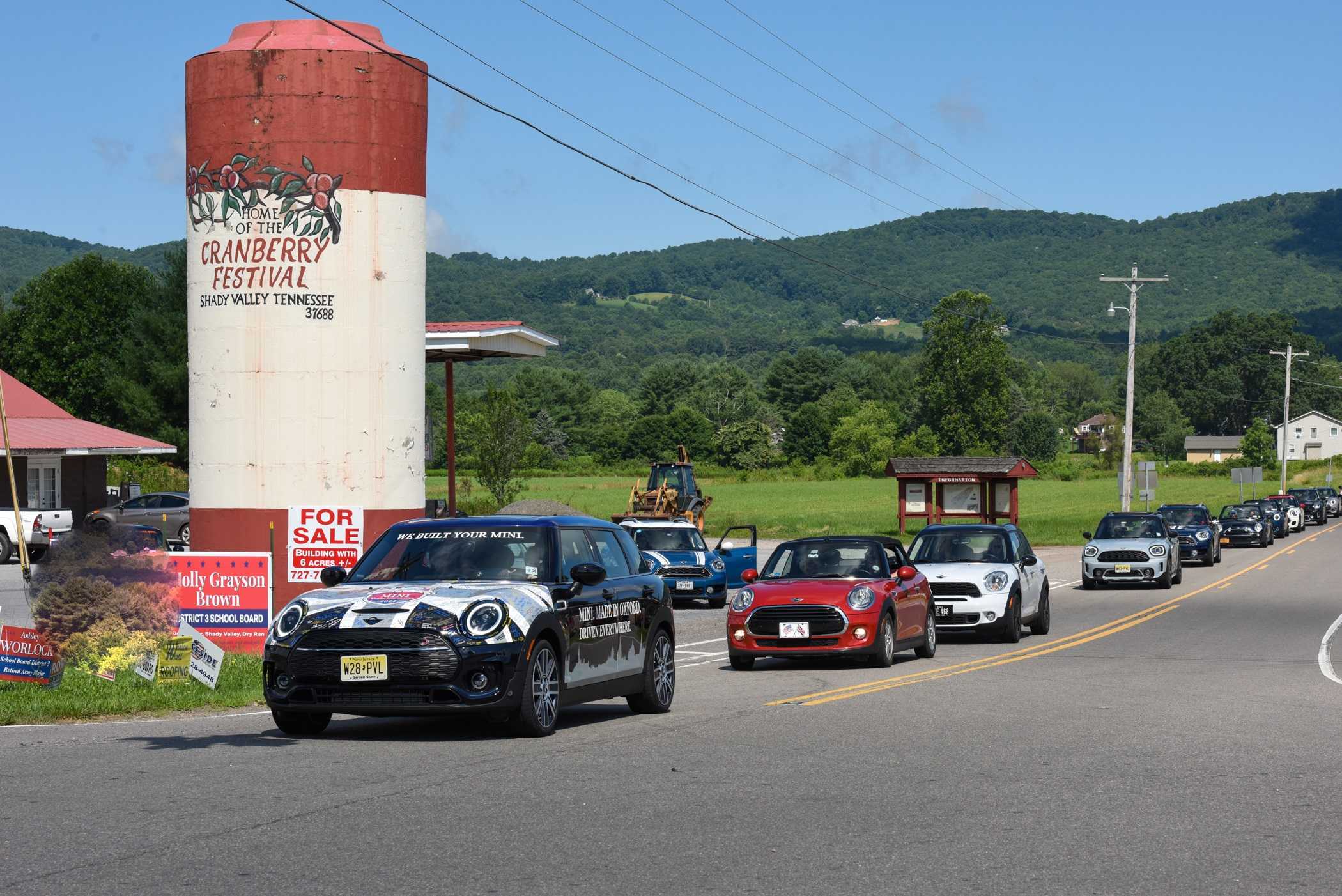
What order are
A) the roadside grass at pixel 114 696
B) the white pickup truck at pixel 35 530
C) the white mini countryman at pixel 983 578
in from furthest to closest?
the white pickup truck at pixel 35 530
the white mini countryman at pixel 983 578
the roadside grass at pixel 114 696

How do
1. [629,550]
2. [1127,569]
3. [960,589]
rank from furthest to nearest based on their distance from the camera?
[1127,569], [960,589], [629,550]

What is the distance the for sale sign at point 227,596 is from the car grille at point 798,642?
553cm

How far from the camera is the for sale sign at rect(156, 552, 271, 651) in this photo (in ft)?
57.3

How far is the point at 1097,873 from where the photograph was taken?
7184 millimetres

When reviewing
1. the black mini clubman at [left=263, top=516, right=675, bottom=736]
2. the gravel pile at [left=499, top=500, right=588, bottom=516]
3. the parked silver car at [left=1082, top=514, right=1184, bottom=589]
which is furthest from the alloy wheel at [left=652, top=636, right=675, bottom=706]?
the gravel pile at [left=499, top=500, right=588, bottom=516]

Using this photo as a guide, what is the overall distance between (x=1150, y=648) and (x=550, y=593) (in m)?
11.7

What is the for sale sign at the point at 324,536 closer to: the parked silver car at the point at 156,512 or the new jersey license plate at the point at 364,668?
the new jersey license plate at the point at 364,668

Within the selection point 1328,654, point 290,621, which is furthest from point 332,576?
point 1328,654

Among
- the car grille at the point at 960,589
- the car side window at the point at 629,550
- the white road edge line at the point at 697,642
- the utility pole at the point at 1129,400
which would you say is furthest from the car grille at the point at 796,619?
the utility pole at the point at 1129,400

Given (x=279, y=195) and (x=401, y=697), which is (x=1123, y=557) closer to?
(x=279, y=195)

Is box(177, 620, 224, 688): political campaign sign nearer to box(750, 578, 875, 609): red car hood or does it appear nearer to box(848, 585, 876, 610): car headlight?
box(750, 578, 875, 609): red car hood

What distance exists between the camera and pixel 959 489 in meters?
52.0

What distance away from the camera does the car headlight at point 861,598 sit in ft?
58.2

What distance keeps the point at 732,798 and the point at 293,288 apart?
50.0ft
